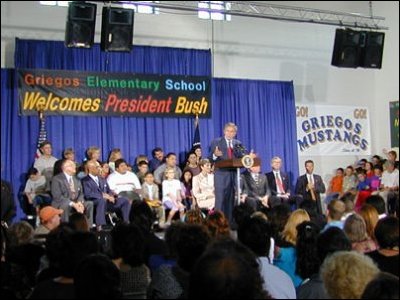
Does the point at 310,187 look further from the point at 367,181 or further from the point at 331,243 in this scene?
the point at 331,243

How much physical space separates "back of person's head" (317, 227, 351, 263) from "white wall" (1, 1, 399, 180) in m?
7.23

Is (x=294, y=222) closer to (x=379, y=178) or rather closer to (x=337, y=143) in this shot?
(x=379, y=178)

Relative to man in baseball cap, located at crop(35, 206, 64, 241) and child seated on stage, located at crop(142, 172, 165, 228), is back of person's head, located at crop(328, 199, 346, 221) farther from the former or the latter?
child seated on stage, located at crop(142, 172, 165, 228)

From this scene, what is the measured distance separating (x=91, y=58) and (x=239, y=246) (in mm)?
7488

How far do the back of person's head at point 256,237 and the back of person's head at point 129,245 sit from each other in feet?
1.65

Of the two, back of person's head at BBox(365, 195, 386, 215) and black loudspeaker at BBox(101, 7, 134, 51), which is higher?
black loudspeaker at BBox(101, 7, 134, 51)

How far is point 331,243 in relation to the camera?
8.43 feet

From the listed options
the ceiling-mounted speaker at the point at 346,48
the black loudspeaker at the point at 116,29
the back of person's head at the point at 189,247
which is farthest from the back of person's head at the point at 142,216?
the ceiling-mounted speaker at the point at 346,48

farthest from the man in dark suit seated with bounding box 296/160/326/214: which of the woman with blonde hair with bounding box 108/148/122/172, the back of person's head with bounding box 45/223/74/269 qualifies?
the back of person's head with bounding box 45/223/74/269

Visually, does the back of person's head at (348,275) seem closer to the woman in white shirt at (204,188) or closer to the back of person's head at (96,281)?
A: the back of person's head at (96,281)

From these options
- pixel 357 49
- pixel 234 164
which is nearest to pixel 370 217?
pixel 234 164

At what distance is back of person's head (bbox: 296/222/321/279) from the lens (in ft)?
8.66

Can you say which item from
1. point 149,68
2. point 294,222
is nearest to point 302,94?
point 149,68

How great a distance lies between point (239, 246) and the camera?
76.6 inches
